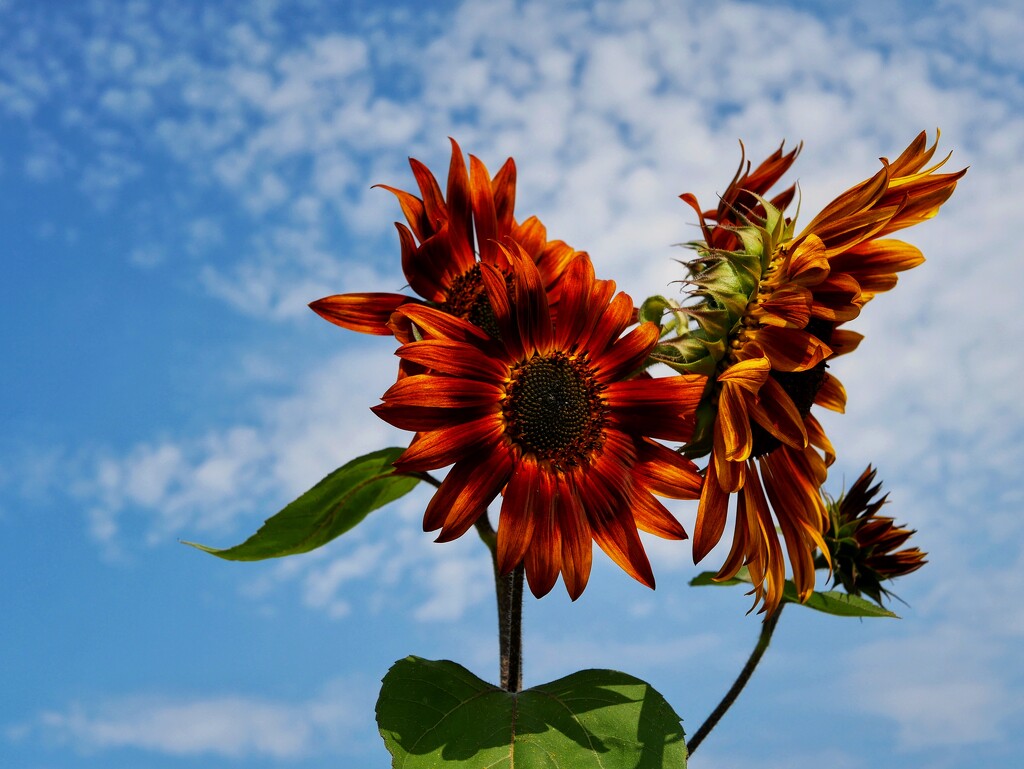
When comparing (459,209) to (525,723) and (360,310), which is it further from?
(525,723)

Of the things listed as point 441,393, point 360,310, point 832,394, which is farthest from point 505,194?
point 832,394

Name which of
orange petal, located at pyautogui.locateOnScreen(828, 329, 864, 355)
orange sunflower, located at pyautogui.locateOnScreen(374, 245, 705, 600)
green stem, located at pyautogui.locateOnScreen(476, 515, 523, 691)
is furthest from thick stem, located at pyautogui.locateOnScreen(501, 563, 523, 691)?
orange petal, located at pyautogui.locateOnScreen(828, 329, 864, 355)

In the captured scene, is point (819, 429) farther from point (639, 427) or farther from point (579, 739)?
point (579, 739)

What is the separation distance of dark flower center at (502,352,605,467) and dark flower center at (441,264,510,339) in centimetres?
29

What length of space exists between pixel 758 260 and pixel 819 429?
0.55 metres

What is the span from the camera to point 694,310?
6.73 feet

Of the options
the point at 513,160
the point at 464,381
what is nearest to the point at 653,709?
the point at 464,381

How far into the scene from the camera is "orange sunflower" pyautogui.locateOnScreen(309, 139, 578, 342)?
7.39ft

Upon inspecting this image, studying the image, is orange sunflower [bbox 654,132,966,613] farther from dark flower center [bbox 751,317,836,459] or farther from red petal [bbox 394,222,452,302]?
red petal [bbox 394,222,452,302]

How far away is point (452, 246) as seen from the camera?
2.32 m

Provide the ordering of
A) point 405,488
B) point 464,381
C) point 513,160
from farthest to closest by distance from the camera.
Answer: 1. point 405,488
2. point 513,160
3. point 464,381

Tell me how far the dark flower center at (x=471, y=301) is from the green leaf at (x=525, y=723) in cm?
74

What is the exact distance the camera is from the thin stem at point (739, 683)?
2395mm

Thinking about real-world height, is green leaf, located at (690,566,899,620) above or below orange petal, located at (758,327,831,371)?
below
